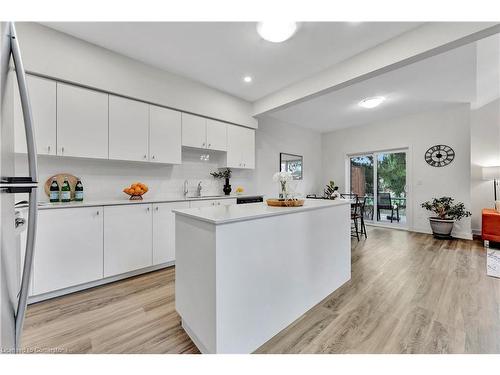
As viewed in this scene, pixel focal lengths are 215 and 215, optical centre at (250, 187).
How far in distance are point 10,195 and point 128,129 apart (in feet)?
6.83

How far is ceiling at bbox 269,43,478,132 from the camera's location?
2.86 meters

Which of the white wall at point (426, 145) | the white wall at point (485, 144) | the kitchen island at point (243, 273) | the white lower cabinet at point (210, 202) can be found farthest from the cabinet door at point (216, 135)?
the white wall at point (485, 144)

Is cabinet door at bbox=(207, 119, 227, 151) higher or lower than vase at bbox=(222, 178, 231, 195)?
higher

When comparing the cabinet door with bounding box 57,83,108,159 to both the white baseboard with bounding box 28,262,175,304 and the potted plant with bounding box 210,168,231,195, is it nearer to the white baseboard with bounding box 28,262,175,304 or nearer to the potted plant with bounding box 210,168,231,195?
the white baseboard with bounding box 28,262,175,304

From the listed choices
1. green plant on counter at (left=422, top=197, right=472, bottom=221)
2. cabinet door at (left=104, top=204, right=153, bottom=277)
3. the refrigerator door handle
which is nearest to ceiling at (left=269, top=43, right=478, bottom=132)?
green plant on counter at (left=422, top=197, right=472, bottom=221)

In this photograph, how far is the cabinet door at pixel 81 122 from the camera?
87.6 inches

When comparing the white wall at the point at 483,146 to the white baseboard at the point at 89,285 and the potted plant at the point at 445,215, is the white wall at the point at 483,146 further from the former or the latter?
the white baseboard at the point at 89,285

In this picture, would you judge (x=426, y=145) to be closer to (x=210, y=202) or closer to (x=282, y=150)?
(x=282, y=150)

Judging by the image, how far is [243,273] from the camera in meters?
1.34

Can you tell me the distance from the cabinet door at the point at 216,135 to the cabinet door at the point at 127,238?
4.61 ft

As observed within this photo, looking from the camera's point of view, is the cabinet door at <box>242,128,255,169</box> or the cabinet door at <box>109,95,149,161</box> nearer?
the cabinet door at <box>109,95,149,161</box>

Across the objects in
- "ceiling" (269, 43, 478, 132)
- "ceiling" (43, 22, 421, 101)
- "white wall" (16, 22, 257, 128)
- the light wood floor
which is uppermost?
"ceiling" (269, 43, 478, 132)

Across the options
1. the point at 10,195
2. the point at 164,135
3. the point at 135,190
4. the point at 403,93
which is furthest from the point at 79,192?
the point at 403,93

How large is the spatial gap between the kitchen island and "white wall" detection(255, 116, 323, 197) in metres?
2.38
